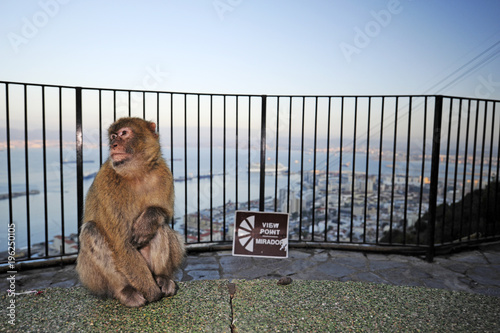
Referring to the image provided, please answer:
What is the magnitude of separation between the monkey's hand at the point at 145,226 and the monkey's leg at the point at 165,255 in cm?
13

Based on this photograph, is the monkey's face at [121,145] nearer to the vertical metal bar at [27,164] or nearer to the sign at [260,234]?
the vertical metal bar at [27,164]

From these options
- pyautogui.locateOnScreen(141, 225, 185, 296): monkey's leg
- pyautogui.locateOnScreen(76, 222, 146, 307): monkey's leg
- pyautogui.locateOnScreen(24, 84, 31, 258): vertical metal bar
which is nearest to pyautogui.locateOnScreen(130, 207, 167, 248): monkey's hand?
pyautogui.locateOnScreen(141, 225, 185, 296): monkey's leg

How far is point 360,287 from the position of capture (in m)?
3.30

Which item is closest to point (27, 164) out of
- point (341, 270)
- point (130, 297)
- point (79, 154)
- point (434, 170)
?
point (79, 154)

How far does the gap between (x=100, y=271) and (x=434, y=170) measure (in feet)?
13.8

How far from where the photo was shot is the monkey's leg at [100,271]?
8.13 feet

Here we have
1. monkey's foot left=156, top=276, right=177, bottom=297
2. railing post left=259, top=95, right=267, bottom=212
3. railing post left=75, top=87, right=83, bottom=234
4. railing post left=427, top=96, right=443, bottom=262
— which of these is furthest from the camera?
railing post left=259, top=95, right=267, bottom=212

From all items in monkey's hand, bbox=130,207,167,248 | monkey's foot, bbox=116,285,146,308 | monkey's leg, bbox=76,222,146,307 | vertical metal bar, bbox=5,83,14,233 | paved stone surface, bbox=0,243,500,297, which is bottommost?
paved stone surface, bbox=0,243,500,297

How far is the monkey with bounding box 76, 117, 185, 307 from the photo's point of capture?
A: 8.11ft

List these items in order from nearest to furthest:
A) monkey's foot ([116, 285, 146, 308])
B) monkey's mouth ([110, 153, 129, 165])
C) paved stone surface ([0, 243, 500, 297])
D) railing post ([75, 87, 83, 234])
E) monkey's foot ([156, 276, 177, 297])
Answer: monkey's mouth ([110, 153, 129, 165]) → monkey's foot ([116, 285, 146, 308]) → monkey's foot ([156, 276, 177, 297]) → paved stone surface ([0, 243, 500, 297]) → railing post ([75, 87, 83, 234])

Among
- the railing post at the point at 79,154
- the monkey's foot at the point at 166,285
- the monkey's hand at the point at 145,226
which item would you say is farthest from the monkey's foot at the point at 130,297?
the railing post at the point at 79,154

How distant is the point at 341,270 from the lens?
12.9ft

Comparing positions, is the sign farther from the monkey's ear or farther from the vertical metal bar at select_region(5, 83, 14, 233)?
the vertical metal bar at select_region(5, 83, 14, 233)

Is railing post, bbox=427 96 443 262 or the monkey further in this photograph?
railing post, bbox=427 96 443 262
